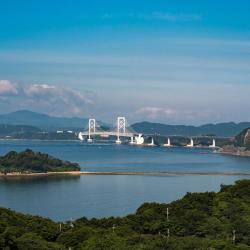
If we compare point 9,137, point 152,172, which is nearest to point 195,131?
point 9,137

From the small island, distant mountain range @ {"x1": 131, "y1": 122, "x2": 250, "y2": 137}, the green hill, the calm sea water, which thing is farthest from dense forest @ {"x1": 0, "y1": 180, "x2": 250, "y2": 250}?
distant mountain range @ {"x1": 131, "y1": 122, "x2": 250, "y2": 137}

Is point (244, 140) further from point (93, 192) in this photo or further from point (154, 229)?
point (154, 229)

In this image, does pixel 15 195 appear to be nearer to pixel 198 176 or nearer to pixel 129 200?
pixel 129 200

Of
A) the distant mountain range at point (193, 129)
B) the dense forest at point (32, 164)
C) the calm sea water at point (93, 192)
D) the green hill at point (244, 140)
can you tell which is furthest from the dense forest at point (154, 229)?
the distant mountain range at point (193, 129)

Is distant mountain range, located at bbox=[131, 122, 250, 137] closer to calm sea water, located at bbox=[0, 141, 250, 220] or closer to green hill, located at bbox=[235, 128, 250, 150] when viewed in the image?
green hill, located at bbox=[235, 128, 250, 150]

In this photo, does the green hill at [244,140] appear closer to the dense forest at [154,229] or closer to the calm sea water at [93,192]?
the calm sea water at [93,192]
